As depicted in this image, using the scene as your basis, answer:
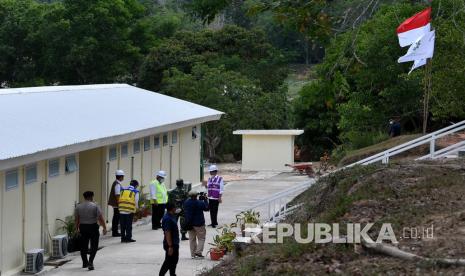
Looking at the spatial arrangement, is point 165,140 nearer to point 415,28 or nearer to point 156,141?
point 156,141

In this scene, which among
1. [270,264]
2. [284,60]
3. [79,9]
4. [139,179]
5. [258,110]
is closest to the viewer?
[270,264]

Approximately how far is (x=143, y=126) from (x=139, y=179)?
1.85m

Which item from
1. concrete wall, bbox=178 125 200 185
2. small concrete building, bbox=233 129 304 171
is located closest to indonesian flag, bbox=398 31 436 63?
concrete wall, bbox=178 125 200 185

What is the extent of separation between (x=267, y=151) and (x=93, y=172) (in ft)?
58.5

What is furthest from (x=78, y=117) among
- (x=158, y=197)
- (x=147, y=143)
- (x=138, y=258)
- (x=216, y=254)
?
(x=216, y=254)

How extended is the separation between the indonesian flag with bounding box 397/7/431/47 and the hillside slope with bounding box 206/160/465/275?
9.99ft

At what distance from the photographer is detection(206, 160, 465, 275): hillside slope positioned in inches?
388

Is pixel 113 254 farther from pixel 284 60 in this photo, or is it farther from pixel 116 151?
pixel 284 60

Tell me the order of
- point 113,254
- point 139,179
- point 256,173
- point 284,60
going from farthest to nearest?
point 284,60, point 256,173, point 139,179, point 113,254

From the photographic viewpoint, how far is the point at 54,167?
17.9 metres

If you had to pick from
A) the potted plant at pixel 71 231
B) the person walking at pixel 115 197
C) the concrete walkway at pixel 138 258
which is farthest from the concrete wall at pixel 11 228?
the person walking at pixel 115 197

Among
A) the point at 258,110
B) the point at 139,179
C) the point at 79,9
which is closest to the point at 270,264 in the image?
the point at 139,179

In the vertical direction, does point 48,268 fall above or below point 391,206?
below

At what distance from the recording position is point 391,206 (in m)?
12.1
